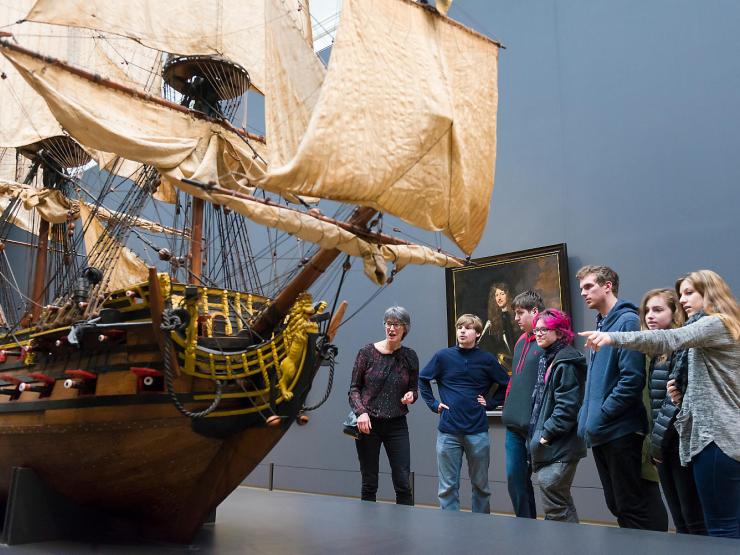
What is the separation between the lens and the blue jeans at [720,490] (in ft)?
8.89

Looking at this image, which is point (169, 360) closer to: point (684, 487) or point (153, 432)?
point (153, 432)

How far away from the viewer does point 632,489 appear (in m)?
3.19

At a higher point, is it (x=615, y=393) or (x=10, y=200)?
(x=10, y=200)

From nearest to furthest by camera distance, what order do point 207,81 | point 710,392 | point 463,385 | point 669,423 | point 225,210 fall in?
point 710,392 < point 669,423 < point 463,385 < point 225,210 < point 207,81

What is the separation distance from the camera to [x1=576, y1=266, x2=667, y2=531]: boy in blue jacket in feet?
10.4

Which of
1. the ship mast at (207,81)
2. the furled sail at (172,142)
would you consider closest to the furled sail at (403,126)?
the furled sail at (172,142)

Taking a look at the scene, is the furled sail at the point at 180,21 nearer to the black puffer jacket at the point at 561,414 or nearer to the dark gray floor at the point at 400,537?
the black puffer jacket at the point at 561,414

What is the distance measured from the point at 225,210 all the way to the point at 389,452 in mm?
3123

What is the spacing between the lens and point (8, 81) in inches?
342

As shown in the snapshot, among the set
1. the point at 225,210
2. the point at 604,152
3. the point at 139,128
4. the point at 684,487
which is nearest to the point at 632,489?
the point at 684,487

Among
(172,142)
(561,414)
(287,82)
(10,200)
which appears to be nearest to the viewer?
(561,414)

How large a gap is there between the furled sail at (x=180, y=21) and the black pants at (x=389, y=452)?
13.0 ft

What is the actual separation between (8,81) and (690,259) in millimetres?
8188

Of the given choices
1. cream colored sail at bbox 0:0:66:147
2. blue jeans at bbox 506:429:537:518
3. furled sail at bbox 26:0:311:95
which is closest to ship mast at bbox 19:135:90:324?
cream colored sail at bbox 0:0:66:147
